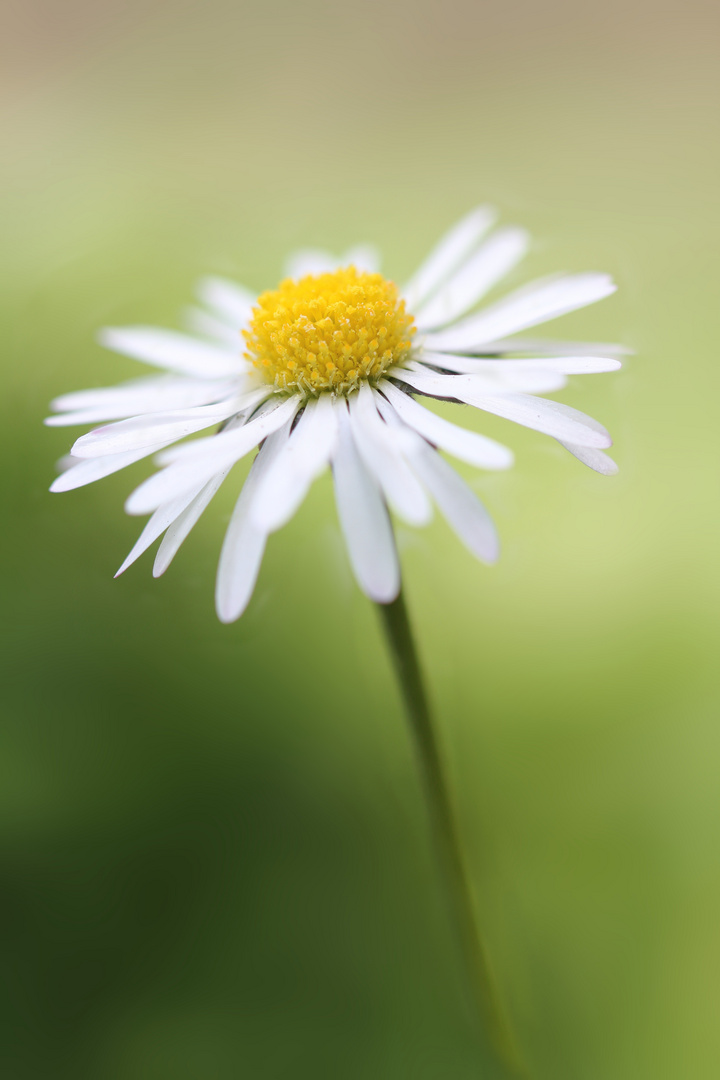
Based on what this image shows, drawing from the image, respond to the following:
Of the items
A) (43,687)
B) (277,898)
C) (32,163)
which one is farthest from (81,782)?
(32,163)

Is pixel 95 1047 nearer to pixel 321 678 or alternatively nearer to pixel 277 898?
pixel 277 898

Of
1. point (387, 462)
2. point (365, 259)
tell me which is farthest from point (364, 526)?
point (365, 259)

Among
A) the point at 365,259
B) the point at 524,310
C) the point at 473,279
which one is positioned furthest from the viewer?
the point at 365,259

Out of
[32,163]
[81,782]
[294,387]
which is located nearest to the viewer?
[294,387]

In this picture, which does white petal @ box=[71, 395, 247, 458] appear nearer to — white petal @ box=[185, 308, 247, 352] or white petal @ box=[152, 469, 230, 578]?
white petal @ box=[152, 469, 230, 578]

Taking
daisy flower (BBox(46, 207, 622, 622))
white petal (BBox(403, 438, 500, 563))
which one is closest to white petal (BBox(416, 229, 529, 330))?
daisy flower (BBox(46, 207, 622, 622))

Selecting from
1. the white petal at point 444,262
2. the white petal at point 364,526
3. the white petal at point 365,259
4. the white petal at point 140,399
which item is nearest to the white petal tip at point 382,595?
the white petal at point 364,526

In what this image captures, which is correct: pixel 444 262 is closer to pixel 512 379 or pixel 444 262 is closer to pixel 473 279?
pixel 473 279
